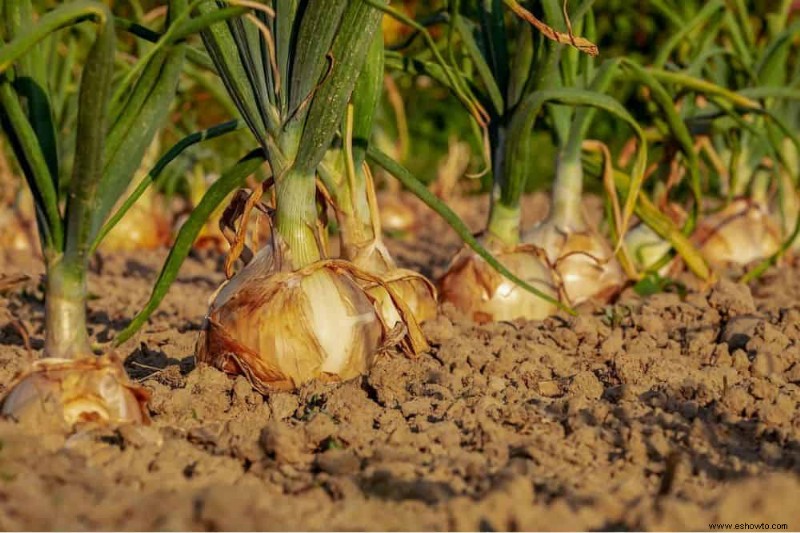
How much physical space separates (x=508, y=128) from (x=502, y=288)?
0.40m

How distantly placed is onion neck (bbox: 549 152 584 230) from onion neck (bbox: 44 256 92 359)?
153 cm

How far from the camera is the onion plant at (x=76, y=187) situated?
173 cm

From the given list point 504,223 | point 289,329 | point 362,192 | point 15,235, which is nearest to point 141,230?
point 15,235

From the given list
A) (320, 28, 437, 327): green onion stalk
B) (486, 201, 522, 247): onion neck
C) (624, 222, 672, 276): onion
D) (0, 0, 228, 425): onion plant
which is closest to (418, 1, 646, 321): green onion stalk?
(486, 201, 522, 247): onion neck

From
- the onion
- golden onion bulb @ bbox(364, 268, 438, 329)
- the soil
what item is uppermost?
the onion

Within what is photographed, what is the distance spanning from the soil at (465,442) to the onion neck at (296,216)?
27 cm

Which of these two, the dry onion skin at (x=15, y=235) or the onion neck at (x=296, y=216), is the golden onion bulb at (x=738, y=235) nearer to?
the onion neck at (x=296, y=216)

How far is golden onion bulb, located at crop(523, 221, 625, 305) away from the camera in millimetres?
2943

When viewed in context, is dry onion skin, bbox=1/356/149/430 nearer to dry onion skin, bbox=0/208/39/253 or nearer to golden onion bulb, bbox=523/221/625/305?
golden onion bulb, bbox=523/221/625/305

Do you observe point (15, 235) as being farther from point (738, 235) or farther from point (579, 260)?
point (738, 235)

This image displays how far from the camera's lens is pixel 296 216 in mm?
2150

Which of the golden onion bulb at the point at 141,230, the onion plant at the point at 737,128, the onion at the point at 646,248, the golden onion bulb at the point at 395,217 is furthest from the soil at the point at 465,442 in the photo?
the golden onion bulb at the point at 395,217

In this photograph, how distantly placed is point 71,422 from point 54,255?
10.9 inches

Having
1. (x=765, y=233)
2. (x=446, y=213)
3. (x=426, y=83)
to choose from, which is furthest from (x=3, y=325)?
(x=426, y=83)
